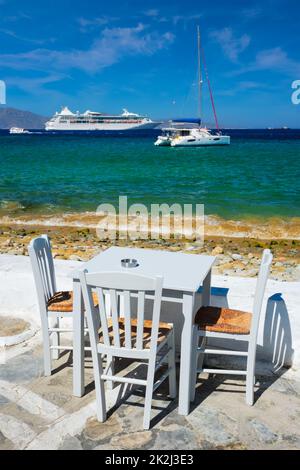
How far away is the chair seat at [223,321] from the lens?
2.81m

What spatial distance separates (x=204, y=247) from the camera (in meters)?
9.59

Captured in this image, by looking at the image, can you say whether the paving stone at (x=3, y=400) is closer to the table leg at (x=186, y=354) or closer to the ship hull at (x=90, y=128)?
the table leg at (x=186, y=354)

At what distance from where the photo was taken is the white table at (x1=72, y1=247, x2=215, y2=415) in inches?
105

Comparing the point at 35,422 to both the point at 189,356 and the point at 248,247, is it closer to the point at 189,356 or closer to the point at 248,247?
the point at 189,356

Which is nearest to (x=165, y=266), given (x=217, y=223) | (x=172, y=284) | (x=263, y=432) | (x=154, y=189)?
(x=172, y=284)

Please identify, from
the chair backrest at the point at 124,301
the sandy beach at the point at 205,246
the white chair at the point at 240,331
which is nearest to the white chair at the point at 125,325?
the chair backrest at the point at 124,301

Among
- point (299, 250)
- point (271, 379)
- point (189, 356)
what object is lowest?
point (299, 250)

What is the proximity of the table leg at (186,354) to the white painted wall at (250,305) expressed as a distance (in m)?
0.73

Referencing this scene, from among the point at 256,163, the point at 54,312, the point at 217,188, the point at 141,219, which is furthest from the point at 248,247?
the point at 256,163

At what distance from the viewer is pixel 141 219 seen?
1296 centimetres

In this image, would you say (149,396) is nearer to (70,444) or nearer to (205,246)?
(70,444)

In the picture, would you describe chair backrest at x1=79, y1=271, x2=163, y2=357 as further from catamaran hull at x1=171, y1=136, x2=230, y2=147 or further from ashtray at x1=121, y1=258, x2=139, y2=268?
catamaran hull at x1=171, y1=136, x2=230, y2=147

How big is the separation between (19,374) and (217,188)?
57.4 ft

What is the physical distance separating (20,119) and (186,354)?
178 m
